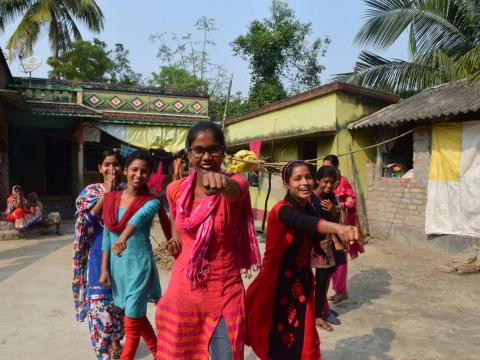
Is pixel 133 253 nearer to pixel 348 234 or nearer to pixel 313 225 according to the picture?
pixel 313 225

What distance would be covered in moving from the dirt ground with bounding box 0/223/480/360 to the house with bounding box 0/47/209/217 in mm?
5216

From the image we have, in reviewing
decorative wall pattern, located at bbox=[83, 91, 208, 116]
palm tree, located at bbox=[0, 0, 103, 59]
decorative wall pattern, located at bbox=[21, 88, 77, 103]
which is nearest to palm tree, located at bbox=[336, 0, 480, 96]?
decorative wall pattern, located at bbox=[83, 91, 208, 116]

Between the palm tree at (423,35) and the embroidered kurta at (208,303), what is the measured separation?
9395 mm

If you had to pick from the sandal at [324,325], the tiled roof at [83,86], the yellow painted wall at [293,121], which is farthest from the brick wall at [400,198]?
the tiled roof at [83,86]

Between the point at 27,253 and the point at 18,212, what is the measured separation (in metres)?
1.96

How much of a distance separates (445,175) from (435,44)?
16.3 ft

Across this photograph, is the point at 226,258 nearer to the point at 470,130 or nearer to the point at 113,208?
the point at 113,208

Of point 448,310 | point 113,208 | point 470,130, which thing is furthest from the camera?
point 470,130

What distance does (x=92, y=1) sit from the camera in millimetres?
17625

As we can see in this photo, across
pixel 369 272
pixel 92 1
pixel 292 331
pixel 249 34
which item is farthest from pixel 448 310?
pixel 92 1

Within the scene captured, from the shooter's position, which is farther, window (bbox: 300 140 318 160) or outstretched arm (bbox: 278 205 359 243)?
window (bbox: 300 140 318 160)

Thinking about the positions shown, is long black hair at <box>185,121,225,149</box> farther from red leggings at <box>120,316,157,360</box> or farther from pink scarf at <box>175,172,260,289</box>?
red leggings at <box>120,316,157,360</box>

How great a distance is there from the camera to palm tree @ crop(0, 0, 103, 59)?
53.1ft

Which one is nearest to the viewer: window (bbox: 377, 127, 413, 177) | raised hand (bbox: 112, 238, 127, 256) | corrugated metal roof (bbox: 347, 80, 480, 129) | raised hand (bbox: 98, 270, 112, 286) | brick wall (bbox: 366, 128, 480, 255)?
raised hand (bbox: 112, 238, 127, 256)
